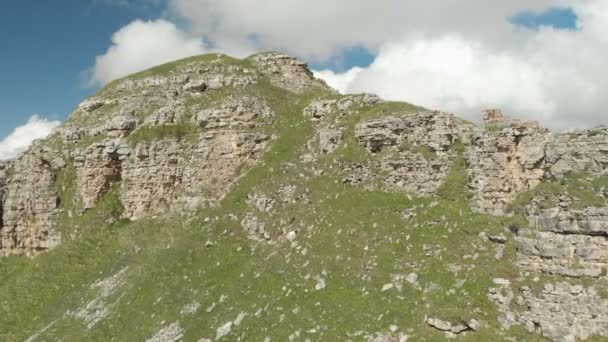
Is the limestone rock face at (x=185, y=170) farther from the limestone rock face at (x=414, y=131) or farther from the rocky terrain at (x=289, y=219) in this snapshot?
the limestone rock face at (x=414, y=131)

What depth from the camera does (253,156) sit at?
5322 cm

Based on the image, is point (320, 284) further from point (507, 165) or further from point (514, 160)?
point (514, 160)

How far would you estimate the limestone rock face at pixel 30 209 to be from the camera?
58531 mm

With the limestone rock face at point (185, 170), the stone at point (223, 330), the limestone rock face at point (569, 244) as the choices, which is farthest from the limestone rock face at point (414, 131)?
the stone at point (223, 330)

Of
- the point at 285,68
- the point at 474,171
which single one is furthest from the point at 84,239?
the point at 474,171

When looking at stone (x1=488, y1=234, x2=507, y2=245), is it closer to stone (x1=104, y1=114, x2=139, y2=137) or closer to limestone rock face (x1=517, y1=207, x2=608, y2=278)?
limestone rock face (x1=517, y1=207, x2=608, y2=278)

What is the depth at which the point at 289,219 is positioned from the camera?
43.3 meters

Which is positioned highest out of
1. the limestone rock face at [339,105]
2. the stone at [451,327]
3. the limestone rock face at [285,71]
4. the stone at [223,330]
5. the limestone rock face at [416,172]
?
the limestone rock face at [285,71]

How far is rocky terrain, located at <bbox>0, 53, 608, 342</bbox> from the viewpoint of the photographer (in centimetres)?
2953

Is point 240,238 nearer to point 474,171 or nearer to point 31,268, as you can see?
point 474,171

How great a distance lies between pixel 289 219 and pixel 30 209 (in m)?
36.6

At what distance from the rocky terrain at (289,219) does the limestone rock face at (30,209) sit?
0.81 feet

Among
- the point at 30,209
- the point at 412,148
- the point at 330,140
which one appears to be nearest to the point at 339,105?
the point at 330,140

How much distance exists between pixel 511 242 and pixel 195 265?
27.1 metres
